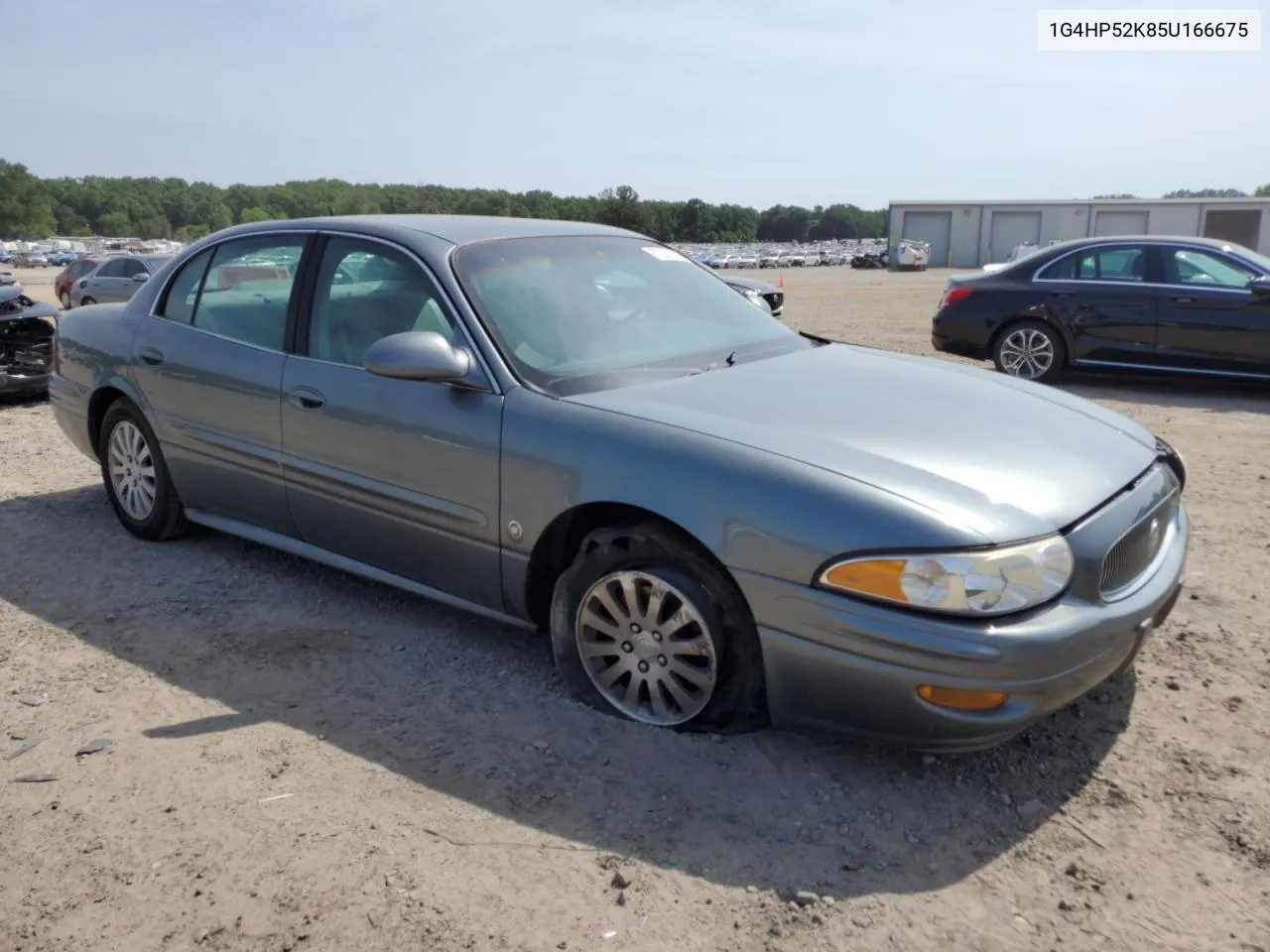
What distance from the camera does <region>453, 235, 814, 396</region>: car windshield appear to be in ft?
12.5

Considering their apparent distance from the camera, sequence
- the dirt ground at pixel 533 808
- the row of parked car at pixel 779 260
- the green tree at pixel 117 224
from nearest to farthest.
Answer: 1. the dirt ground at pixel 533 808
2. the row of parked car at pixel 779 260
3. the green tree at pixel 117 224

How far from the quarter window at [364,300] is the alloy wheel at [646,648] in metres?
1.21

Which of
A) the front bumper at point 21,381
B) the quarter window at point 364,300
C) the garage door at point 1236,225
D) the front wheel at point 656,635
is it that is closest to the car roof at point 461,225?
the quarter window at point 364,300

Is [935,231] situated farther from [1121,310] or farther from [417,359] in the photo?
[417,359]

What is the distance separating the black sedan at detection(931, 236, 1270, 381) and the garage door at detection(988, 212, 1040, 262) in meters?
61.8

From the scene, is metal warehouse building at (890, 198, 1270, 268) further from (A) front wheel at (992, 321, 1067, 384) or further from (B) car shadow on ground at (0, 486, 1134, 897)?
(B) car shadow on ground at (0, 486, 1134, 897)

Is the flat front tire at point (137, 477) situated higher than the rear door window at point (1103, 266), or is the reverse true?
the rear door window at point (1103, 266)

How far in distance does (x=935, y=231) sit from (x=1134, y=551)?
75.1 meters

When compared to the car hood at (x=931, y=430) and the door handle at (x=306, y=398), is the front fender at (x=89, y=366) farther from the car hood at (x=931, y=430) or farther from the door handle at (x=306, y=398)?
the car hood at (x=931, y=430)

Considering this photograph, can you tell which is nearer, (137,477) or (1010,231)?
(137,477)

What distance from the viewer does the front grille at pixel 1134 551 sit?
3080 mm

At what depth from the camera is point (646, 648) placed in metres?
3.38

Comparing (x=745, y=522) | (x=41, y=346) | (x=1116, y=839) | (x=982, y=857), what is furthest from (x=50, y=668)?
(x=41, y=346)

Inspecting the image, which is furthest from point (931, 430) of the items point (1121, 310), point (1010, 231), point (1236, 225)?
point (1010, 231)
